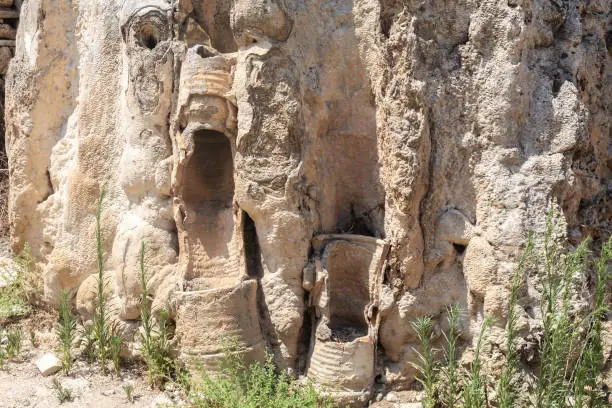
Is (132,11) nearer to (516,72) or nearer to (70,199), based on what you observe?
(70,199)

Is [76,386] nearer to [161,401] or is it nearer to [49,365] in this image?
[49,365]

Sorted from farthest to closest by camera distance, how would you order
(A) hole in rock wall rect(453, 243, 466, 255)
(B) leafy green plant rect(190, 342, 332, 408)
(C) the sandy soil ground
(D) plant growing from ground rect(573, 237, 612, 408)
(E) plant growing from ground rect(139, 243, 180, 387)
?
(E) plant growing from ground rect(139, 243, 180, 387) → (C) the sandy soil ground → (A) hole in rock wall rect(453, 243, 466, 255) → (B) leafy green plant rect(190, 342, 332, 408) → (D) plant growing from ground rect(573, 237, 612, 408)

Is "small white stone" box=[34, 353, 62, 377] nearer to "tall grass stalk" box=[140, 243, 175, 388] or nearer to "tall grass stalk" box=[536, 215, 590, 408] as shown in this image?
"tall grass stalk" box=[140, 243, 175, 388]

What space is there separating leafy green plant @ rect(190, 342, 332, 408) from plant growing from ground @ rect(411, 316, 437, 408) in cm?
50

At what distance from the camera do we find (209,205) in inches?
159

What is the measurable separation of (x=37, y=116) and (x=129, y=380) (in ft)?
6.67

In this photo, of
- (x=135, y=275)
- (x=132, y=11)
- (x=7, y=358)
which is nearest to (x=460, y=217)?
(x=135, y=275)

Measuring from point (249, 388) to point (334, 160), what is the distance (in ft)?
4.60

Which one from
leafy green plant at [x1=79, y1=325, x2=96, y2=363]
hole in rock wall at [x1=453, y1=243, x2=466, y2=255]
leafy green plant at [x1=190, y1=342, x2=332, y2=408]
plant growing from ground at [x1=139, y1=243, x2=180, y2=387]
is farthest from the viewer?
leafy green plant at [x1=79, y1=325, x2=96, y2=363]

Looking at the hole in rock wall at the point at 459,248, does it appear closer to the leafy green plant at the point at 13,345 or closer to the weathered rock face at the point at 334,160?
the weathered rock face at the point at 334,160

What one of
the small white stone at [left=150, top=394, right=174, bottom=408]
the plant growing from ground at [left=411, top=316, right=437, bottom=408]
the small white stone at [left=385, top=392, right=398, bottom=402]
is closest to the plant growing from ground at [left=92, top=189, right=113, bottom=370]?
the small white stone at [left=150, top=394, right=174, bottom=408]

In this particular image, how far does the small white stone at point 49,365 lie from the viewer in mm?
3906

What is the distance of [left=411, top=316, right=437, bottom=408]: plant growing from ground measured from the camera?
3.11 meters

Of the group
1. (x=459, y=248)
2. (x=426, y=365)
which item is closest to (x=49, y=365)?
(x=426, y=365)
